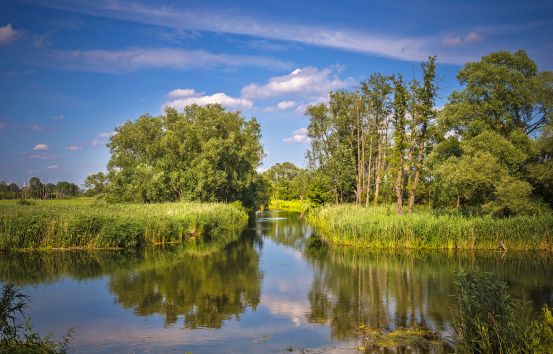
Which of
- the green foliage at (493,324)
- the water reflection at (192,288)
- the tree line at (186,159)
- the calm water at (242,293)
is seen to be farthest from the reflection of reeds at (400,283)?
the tree line at (186,159)

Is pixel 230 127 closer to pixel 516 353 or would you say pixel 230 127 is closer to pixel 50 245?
pixel 50 245

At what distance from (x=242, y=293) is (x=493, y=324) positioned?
11.6 metres

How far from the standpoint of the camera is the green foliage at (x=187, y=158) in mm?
58375

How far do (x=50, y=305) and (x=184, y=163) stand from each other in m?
42.9

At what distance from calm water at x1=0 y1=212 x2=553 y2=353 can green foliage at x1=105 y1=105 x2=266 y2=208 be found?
27574 mm

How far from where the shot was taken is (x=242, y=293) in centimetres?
1938

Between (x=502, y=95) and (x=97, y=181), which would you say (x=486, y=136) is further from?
(x=97, y=181)

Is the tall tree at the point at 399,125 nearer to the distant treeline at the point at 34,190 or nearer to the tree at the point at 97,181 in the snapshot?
the tree at the point at 97,181

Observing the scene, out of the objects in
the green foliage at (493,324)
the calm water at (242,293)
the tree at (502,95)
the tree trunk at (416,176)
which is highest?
the tree at (502,95)

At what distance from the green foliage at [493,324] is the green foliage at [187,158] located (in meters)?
48.4

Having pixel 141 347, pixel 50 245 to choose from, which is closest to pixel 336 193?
pixel 50 245

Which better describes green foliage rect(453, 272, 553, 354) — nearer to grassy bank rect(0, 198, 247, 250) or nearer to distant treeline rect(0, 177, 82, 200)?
grassy bank rect(0, 198, 247, 250)

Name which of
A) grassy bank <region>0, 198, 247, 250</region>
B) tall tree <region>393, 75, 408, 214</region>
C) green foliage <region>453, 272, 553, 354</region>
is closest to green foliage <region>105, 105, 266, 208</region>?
grassy bank <region>0, 198, 247, 250</region>

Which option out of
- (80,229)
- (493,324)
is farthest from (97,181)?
(493,324)
